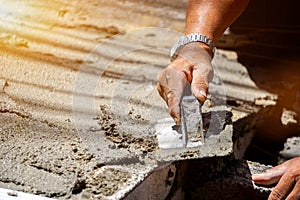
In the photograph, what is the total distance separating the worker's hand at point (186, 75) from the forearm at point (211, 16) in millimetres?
118

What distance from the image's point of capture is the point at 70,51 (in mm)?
2691

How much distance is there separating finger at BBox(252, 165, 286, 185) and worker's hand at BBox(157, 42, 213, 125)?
0.35 m

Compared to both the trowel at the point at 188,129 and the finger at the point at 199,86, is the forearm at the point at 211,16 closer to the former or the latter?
the finger at the point at 199,86

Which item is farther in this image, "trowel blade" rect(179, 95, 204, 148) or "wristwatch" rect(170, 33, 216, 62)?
"wristwatch" rect(170, 33, 216, 62)

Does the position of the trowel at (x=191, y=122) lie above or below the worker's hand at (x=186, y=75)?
below

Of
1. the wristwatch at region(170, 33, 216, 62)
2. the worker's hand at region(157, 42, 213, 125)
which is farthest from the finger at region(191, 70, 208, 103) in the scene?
the wristwatch at region(170, 33, 216, 62)

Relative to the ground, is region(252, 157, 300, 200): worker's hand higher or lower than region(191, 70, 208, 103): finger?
lower

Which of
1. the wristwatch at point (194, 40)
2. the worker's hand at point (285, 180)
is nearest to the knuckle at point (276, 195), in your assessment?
the worker's hand at point (285, 180)

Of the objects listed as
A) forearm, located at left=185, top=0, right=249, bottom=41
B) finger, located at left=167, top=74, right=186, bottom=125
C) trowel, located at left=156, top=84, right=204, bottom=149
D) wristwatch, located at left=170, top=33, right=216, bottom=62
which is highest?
forearm, located at left=185, top=0, right=249, bottom=41

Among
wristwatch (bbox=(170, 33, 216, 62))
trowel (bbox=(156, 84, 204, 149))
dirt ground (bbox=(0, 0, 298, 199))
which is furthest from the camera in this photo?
wristwatch (bbox=(170, 33, 216, 62))

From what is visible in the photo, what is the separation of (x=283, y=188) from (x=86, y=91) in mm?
996

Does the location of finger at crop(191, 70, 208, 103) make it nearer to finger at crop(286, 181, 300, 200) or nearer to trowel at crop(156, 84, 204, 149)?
trowel at crop(156, 84, 204, 149)

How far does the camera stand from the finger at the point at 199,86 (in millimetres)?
1875

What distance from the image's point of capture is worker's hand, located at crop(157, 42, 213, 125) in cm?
187
